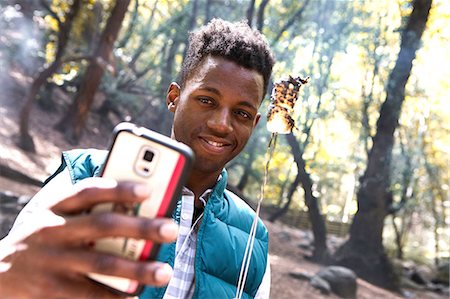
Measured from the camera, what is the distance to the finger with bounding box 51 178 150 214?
52cm

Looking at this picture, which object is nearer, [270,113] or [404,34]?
[270,113]

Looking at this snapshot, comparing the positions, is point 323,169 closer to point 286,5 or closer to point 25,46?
point 286,5

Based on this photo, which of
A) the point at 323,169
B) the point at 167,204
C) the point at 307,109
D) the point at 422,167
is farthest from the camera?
the point at 323,169

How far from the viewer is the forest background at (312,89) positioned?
27.3ft

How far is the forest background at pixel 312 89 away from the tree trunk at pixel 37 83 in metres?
0.02

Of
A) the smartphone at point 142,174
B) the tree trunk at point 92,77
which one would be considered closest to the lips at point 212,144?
the smartphone at point 142,174

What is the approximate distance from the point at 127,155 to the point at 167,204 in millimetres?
98

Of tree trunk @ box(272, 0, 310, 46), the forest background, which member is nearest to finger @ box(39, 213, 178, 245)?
the forest background

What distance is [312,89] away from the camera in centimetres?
1130

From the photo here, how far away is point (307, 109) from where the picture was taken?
11273 millimetres

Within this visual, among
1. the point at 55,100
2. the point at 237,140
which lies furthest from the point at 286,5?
the point at 237,140

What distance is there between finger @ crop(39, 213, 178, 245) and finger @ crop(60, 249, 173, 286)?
0.02 metres

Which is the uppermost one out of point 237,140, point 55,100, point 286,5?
point 286,5

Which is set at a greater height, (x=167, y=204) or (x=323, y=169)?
(x=323, y=169)
